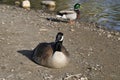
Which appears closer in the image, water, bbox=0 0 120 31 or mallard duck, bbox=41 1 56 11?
water, bbox=0 0 120 31

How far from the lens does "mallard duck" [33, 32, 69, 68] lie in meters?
9.62

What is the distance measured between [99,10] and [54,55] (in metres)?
15.0

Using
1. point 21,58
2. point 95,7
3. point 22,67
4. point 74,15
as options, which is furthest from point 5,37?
point 95,7

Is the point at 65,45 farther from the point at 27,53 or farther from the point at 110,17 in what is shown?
the point at 110,17

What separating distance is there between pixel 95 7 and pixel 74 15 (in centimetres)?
783

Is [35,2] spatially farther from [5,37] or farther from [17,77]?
[17,77]

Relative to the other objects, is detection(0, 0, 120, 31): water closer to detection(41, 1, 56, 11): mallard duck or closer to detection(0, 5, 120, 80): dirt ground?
detection(41, 1, 56, 11): mallard duck

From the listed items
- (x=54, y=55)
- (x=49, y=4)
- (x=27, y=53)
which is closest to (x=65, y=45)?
(x=27, y=53)

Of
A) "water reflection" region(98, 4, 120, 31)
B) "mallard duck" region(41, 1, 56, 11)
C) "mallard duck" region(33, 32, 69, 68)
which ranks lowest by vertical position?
"water reflection" region(98, 4, 120, 31)

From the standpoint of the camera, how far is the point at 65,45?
1285cm

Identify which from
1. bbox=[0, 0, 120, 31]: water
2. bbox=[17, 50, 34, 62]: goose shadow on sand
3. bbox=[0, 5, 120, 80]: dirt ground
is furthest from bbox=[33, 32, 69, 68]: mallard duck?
bbox=[0, 0, 120, 31]: water

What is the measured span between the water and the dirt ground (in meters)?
3.27

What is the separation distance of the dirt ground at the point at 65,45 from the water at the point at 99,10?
327cm

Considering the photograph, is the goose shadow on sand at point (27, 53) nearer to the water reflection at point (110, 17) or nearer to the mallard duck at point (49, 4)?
the water reflection at point (110, 17)
